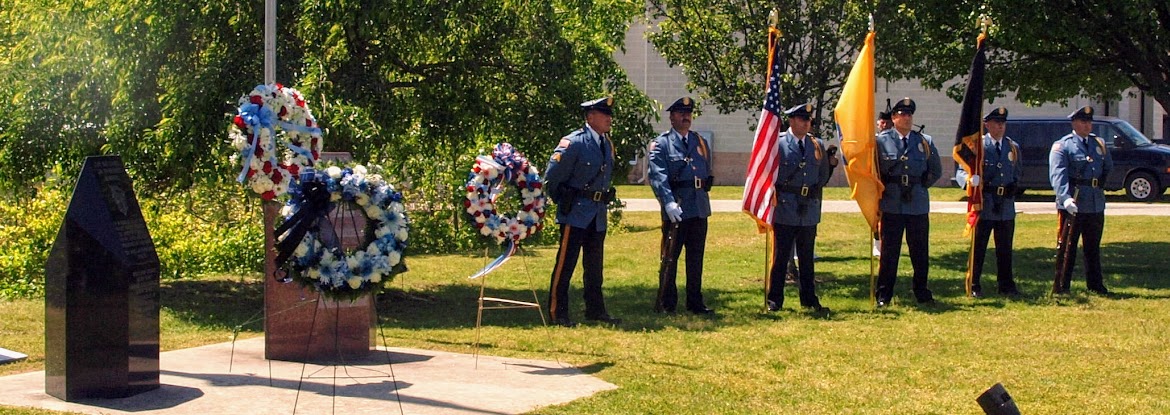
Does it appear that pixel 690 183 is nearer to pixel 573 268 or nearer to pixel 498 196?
pixel 573 268

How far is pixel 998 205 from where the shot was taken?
13672 mm

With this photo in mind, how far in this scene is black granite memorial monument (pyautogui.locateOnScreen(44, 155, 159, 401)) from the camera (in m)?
→ 7.75

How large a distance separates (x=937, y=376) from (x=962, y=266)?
7884mm

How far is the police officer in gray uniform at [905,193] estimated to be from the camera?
1281 centimetres

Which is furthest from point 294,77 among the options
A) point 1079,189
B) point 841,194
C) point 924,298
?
point 841,194

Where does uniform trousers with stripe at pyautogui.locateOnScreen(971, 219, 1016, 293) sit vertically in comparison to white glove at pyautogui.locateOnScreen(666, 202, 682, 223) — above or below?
below

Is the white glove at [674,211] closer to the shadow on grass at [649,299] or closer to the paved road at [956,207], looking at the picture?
the shadow on grass at [649,299]

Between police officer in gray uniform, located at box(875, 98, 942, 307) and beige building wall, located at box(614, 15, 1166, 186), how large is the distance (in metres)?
20.1

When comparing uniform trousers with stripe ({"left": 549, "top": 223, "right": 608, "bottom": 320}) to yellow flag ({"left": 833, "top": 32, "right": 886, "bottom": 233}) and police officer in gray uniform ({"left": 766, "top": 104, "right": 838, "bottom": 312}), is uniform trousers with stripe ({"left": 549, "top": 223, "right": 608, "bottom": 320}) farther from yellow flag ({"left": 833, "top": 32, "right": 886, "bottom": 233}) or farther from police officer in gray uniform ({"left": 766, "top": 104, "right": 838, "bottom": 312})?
yellow flag ({"left": 833, "top": 32, "right": 886, "bottom": 233})

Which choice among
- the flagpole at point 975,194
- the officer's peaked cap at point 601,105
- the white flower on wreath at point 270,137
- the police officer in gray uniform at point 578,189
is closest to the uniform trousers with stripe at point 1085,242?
the flagpole at point 975,194

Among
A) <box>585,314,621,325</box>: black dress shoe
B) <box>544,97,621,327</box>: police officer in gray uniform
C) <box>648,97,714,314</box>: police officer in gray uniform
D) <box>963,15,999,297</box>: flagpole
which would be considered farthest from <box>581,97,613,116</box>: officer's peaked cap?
<box>963,15,999,297</box>: flagpole

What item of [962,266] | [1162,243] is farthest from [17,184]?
[1162,243]

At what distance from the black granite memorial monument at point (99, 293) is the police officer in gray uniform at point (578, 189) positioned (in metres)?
3.99

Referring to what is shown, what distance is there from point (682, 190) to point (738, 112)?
2339 cm
